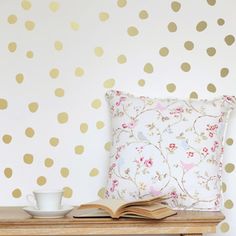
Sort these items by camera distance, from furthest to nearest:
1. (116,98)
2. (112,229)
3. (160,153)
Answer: (116,98), (160,153), (112,229)

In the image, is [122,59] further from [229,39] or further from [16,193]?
[16,193]

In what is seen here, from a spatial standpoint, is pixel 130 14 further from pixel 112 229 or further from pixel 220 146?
pixel 112 229

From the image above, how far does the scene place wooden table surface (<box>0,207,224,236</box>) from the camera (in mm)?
1789

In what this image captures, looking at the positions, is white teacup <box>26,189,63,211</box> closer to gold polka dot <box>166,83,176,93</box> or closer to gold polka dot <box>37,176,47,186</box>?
gold polka dot <box>37,176,47,186</box>

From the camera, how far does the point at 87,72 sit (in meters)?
2.37

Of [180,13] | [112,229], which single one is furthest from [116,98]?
[112,229]

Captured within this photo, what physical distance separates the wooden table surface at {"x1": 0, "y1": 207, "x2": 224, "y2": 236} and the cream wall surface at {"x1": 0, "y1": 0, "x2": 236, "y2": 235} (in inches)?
20.4

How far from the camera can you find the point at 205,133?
213 cm

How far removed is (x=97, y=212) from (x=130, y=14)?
93 cm

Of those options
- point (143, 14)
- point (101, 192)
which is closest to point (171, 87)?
point (143, 14)

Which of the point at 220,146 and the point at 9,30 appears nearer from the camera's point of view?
the point at 220,146

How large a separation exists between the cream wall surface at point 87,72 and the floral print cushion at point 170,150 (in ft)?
0.51

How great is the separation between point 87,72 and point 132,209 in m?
0.77

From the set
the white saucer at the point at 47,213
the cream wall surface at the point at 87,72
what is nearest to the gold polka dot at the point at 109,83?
the cream wall surface at the point at 87,72
